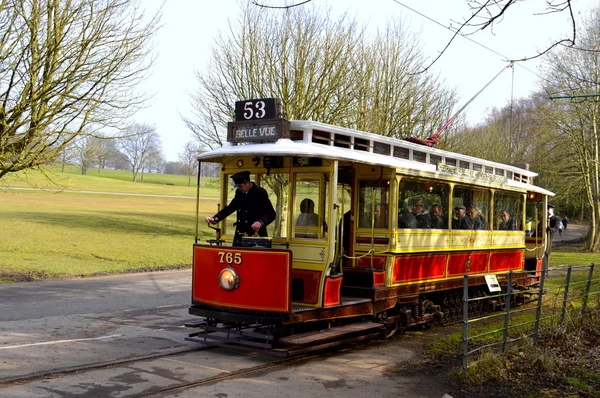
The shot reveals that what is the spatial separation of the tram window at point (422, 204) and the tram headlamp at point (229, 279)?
327 centimetres

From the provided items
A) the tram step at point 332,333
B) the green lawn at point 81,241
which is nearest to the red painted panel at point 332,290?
the tram step at point 332,333

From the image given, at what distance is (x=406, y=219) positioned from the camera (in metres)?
10.9

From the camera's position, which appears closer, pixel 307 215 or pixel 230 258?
pixel 230 258

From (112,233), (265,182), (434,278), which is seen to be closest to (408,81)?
(112,233)

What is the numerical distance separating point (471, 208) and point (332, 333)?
512 cm

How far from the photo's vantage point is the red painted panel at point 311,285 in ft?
29.9

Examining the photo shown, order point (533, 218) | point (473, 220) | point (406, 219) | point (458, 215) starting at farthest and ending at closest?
1. point (533, 218)
2. point (473, 220)
3. point (458, 215)
4. point (406, 219)

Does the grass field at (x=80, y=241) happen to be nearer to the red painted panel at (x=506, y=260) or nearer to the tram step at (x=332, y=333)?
the tram step at (x=332, y=333)

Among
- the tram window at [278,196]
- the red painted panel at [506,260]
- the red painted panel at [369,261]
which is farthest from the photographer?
the red painted panel at [506,260]

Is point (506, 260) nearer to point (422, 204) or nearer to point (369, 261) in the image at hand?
point (422, 204)

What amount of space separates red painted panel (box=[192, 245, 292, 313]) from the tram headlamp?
5cm

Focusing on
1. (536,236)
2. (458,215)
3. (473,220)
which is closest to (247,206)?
(458,215)

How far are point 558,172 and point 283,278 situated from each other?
28628 millimetres

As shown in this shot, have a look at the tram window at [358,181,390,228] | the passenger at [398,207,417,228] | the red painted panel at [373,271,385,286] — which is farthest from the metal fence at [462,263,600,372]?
the tram window at [358,181,390,228]
